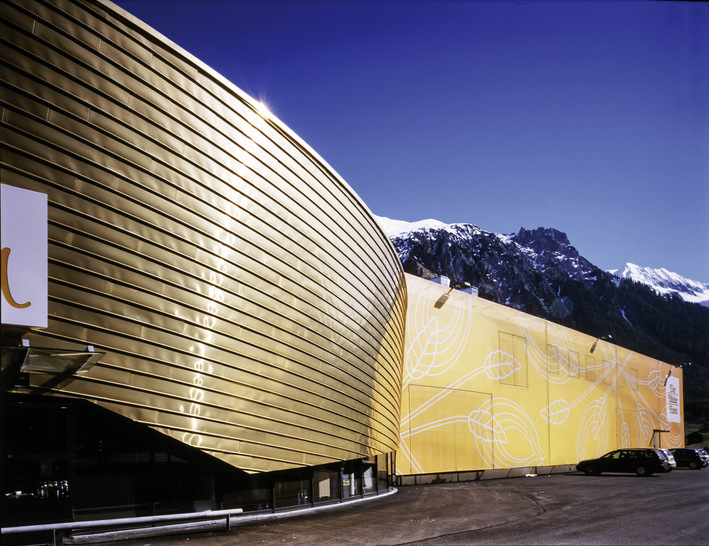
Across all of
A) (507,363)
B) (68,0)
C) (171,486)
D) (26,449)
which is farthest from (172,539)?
(507,363)

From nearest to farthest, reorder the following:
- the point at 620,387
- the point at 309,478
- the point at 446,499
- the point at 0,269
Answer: the point at 0,269
the point at 309,478
the point at 446,499
the point at 620,387

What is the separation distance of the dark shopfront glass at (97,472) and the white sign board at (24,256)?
202 cm

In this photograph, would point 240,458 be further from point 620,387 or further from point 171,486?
point 620,387

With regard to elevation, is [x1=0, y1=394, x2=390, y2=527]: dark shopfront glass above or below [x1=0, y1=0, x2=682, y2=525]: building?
below

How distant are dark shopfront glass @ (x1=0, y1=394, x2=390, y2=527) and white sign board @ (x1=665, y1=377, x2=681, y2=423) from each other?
49.5 m

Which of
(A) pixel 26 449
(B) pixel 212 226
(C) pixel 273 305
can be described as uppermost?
(B) pixel 212 226

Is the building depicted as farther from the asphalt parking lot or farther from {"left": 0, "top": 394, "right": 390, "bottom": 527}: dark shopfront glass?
the asphalt parking lot

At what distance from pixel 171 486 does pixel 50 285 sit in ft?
17.1

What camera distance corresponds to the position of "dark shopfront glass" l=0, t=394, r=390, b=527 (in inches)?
413

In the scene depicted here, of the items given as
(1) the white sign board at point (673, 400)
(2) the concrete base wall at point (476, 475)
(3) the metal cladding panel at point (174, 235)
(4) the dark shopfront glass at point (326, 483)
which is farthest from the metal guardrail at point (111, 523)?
(1) the white sign board at point (673, 400)

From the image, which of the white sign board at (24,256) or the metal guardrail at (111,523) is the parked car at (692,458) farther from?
the white sign board at (24,256)

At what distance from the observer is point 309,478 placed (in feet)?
52.0

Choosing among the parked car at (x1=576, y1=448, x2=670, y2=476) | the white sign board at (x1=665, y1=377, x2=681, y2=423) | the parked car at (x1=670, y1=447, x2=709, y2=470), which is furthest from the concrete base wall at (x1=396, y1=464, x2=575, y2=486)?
the white sign board at (x1=665, y1=377, x2=681, y2=423)

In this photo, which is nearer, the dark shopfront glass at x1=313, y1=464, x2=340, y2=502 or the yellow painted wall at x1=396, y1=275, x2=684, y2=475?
the dark shopfront glass at x1=313, y1=464, x2=340, y2=502
